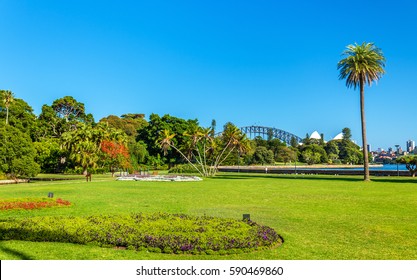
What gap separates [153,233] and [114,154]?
43468 mm

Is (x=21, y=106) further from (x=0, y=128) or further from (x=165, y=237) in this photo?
(x=165, y=237)

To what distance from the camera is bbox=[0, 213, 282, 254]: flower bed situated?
8922 millimetres

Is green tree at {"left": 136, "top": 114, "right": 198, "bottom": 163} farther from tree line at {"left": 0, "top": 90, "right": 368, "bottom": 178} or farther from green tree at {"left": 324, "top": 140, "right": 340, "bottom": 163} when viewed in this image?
green tree at {"left": 324, "top": 140, "right": 340, "bottom": 163}

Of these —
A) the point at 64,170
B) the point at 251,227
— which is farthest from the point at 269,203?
the point at 64,170

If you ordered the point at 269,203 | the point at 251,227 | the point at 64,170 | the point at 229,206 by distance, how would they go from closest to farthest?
the point at 251,227 < the point at 229,206 < the point at 269,203 < the point at 64,170

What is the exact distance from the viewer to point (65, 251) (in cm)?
886

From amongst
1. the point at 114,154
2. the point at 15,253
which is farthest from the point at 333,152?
the point at 15,253

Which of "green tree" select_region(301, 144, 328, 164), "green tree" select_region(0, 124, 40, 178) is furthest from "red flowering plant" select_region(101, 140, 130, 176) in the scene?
"green tree" select_region(301, 144, 328, 164)

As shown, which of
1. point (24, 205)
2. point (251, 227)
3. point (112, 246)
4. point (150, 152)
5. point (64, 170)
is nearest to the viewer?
point (112, 246)

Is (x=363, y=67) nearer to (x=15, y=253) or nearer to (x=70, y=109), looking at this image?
(x=15, y=253)

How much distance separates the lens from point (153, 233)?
1001cm

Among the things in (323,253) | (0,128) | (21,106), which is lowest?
(323,253)

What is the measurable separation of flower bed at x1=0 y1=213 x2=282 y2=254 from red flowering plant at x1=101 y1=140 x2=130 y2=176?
40.0 meters

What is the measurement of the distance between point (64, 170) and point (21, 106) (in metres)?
13.1
